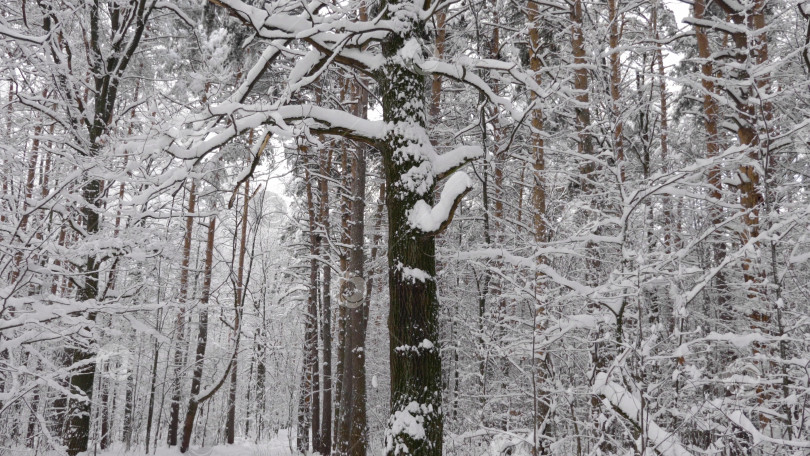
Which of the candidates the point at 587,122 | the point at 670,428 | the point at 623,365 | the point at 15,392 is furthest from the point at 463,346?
the point at 15,392

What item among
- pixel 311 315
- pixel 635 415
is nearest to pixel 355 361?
pixel 311 315

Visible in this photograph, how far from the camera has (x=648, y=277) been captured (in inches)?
176

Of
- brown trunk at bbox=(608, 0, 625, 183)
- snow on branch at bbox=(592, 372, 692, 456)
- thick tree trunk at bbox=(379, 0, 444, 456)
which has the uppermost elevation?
brown trunk at bbox=(608, 0, 625, 183)

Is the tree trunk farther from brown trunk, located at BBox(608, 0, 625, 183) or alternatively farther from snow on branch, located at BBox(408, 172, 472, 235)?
brown trunk, located at BBox(608, 0, 625, 183)

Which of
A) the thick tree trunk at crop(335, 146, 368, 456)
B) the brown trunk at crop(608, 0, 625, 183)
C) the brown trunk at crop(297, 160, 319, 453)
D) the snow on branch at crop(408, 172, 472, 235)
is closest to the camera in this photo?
the snow on branch at crop(408, 172, 472, 235)

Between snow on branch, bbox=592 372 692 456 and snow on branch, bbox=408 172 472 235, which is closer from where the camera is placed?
snow on branch, bbox=592 372 692 456

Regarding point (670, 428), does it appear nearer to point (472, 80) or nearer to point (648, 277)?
point (648, 277)

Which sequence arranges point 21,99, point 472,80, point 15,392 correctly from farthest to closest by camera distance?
Result: 1. point 21,99
2. point 472,80
3. point 15,392

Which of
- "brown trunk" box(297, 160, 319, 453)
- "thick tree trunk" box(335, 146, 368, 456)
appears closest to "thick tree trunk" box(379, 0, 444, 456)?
"thick tree trunk" box(335, 146, 368, 456)

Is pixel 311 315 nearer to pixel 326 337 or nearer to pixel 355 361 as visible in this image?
pixel 326 337

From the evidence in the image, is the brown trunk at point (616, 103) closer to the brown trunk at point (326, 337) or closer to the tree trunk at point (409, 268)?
the tree trunk at point (409, 268)

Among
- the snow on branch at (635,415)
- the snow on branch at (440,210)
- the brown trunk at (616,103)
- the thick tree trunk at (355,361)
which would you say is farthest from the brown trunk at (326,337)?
the snow on branch at (635,415)

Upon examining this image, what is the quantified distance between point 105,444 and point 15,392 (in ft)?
48.7

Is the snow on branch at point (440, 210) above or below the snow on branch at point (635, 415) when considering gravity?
above
